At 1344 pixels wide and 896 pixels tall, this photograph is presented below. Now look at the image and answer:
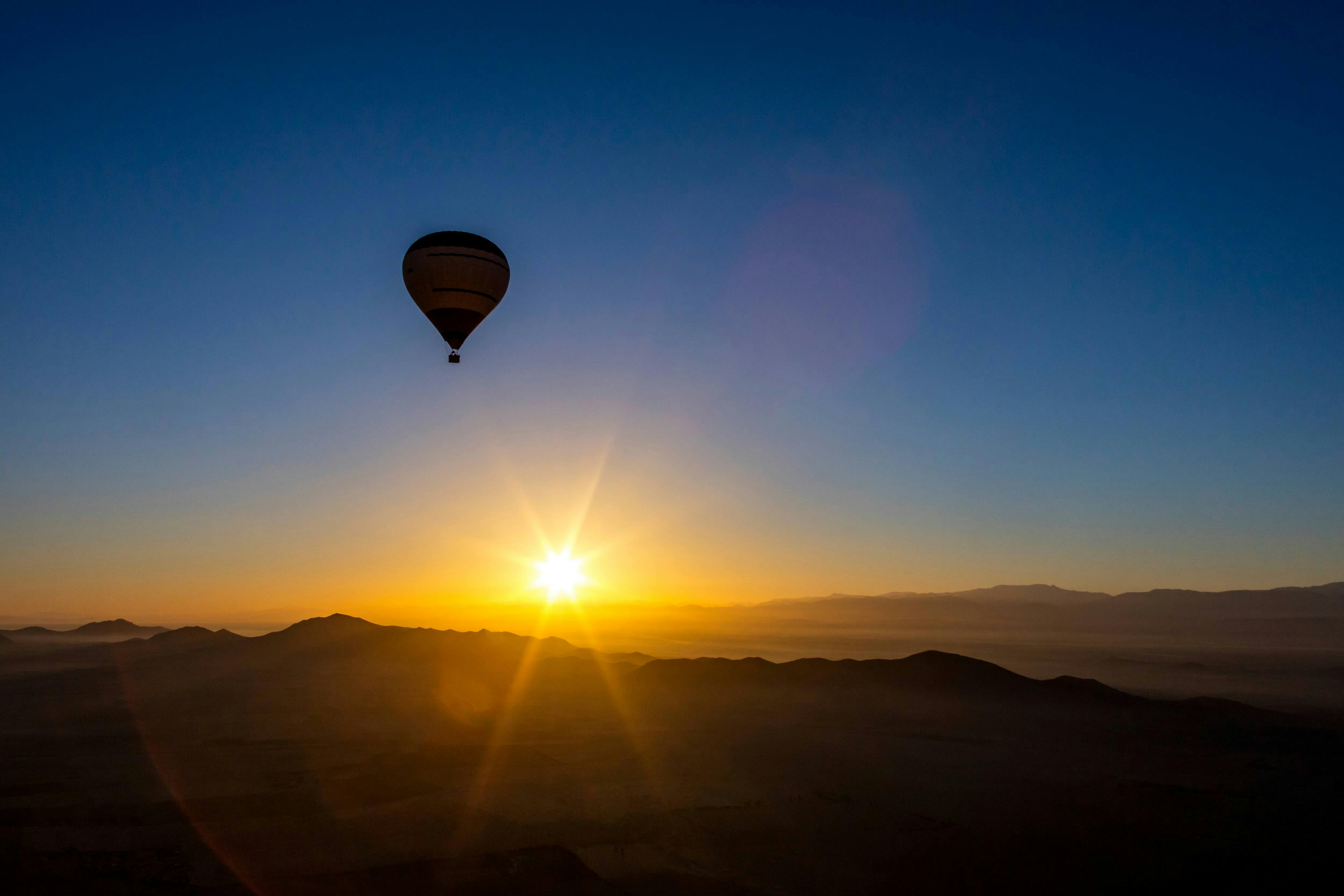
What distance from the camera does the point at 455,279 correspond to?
3444cm

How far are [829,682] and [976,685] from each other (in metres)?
11.1

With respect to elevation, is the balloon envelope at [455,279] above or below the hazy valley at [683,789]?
above

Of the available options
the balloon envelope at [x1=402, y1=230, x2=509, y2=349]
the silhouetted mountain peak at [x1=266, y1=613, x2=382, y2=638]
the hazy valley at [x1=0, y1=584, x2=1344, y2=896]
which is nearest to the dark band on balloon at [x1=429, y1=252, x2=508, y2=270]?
the balloon envelope at [x1=402, y1=230, x2=509, y2=349]

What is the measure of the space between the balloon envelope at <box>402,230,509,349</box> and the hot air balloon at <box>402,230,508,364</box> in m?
0.02

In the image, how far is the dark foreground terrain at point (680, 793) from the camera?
61.6 feet

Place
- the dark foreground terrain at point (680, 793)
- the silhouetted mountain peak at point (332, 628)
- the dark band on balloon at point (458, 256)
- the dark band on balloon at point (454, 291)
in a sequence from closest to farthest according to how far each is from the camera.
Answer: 1. the dark foreground terrain at point (680, 793)
2. the dark band on balloon at point (458, 256)
3. the dark band on balloon at point (454, 291)
4. the silhouetted mountain peak at point (332, 628)

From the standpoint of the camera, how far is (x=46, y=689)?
229ft

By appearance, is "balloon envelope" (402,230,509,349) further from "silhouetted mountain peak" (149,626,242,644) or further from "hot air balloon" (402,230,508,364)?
"silhouetted mountain peak" (149,626,242,644)

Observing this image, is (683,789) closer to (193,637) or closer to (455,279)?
(455,279)

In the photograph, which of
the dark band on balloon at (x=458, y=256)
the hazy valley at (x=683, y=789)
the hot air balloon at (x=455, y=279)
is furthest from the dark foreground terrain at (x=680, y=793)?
the dark band on balloon at (x=458, y=256)

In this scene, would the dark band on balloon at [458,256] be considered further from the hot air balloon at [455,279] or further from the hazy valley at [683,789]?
the hazy valley at [683,789]

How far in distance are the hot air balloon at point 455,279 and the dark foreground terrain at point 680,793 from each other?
19.2m

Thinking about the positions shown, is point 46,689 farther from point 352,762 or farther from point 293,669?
point 352,762

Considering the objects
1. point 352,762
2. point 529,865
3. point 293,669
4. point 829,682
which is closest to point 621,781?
point 529,865
